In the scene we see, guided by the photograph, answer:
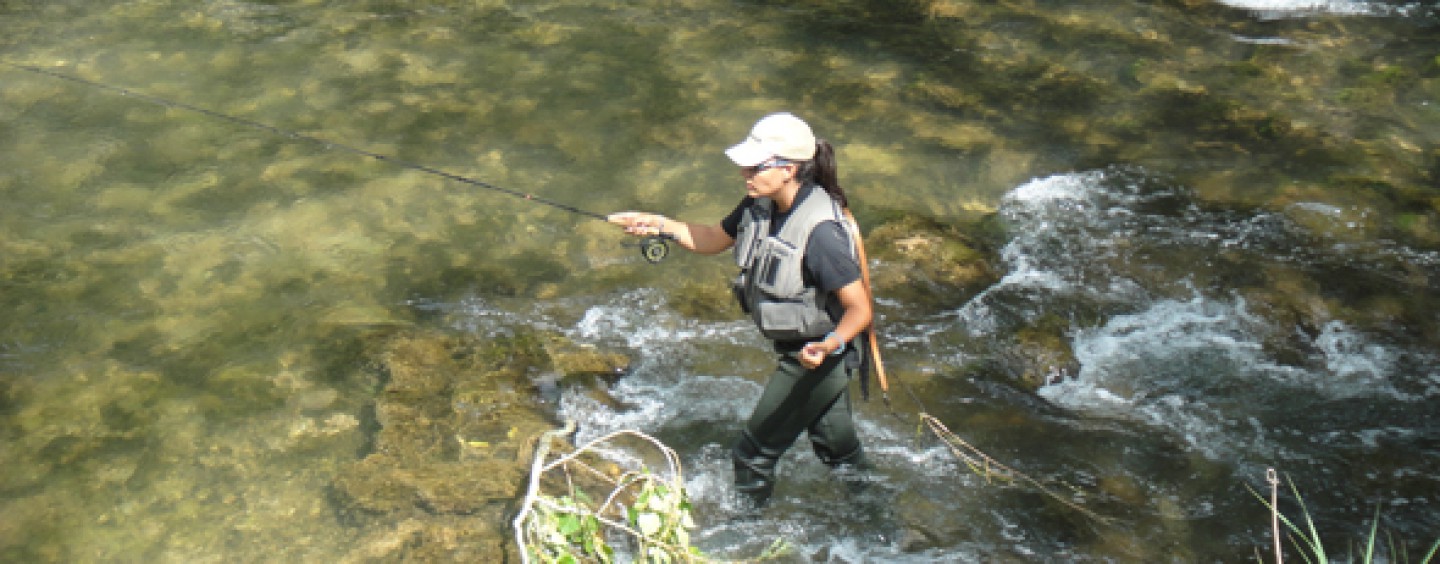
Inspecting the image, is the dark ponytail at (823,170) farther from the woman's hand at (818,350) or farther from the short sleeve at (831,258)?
the woman's hand at (818,350)

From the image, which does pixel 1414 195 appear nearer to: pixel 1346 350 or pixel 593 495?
pixel 1346 350

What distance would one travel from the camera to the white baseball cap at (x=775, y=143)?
12.9ft

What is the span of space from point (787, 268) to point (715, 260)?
9.09 ft

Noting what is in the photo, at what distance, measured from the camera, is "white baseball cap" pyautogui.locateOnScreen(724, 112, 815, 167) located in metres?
3.92

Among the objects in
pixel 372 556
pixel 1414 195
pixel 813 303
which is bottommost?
pixel 372 556

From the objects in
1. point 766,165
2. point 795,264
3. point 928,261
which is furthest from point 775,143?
point 928,261

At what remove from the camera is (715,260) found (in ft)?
22.3

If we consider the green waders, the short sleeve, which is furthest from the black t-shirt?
the green waders

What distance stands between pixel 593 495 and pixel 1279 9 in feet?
26.2

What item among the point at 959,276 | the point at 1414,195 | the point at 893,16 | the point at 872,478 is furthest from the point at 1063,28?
the point at 872,478

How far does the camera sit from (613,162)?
25.7ft

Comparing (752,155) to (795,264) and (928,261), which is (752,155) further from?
(928,261)

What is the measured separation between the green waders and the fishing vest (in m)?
0.16

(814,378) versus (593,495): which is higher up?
(814,378)
